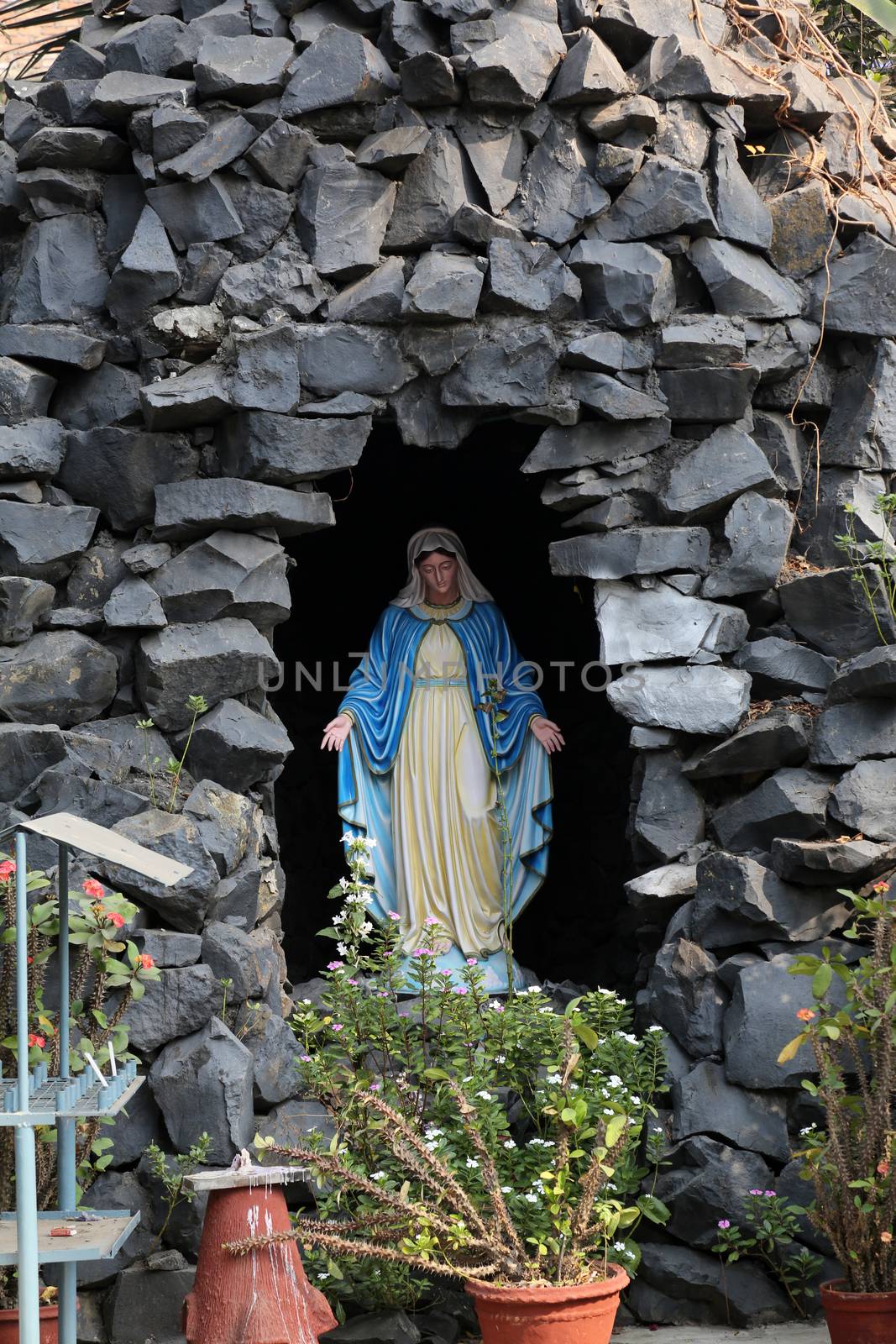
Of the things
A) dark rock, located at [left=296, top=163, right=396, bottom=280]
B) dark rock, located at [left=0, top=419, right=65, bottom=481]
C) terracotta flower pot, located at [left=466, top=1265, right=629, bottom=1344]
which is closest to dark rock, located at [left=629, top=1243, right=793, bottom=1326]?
terracotta flower pot, located at [left=466, top=1265, right=629, bottom=1344]

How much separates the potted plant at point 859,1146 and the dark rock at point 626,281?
234 centimetres

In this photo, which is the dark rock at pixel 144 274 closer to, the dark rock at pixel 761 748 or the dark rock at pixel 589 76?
the dark rock at pixel 589 76

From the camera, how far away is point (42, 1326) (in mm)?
4328

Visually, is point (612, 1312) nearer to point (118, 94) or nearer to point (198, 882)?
point (198, 882)

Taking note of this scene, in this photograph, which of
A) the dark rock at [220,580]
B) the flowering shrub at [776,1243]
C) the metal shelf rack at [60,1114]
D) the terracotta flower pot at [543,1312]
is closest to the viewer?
the metal shelf rack at [60,1114]

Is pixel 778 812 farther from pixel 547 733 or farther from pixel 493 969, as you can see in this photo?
pixel 493 969

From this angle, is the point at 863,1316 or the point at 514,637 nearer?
the point at 863,1316

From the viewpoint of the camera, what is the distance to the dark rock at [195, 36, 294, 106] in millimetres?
5680

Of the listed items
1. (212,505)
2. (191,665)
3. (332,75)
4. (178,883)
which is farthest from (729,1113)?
(332,75)

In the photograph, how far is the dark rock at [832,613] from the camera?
5.55m

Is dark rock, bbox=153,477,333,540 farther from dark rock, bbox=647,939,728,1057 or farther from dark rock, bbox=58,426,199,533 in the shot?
dark rock, bbox=647,939,728,1057

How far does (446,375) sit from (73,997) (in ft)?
8.61

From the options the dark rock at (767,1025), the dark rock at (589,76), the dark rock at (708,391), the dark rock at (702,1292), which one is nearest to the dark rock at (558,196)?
the dark rock at (589,76)

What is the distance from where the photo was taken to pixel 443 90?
226 inches
